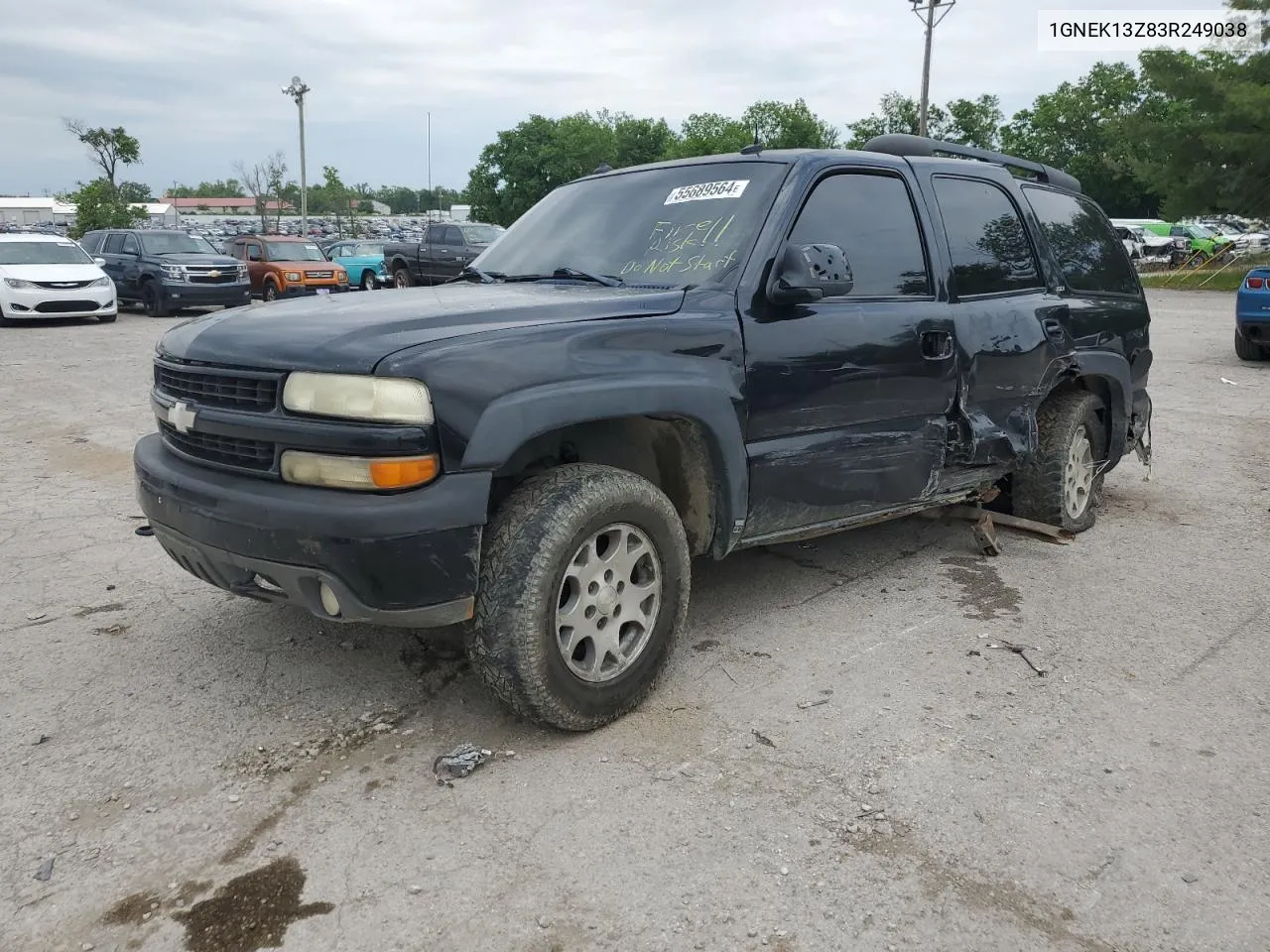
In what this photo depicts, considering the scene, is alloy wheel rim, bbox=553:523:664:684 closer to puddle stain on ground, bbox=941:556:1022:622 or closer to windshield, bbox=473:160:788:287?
windshield, bbox=473:160:788:287

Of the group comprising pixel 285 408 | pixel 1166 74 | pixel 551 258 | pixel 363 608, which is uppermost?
pixel 1166 74

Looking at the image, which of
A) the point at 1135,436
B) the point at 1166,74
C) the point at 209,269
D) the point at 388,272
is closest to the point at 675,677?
the point at 1135,436

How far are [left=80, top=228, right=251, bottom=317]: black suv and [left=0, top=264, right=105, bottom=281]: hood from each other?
1.74m

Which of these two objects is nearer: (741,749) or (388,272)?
(741,749)

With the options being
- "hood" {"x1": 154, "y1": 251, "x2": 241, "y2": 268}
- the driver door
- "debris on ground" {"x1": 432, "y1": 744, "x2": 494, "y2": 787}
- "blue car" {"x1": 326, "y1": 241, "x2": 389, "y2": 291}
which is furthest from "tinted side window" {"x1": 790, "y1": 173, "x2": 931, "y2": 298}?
"blue car" {"x1": 326, "y1": 241, "x2": 389, "y2": 291}

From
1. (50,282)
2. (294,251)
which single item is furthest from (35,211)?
(50,282)

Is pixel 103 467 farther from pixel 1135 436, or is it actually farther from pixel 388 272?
pixel 388 272

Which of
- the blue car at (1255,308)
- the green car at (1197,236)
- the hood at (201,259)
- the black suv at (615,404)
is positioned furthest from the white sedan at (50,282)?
the green car at (1197,236)

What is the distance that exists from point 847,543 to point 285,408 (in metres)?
3.27

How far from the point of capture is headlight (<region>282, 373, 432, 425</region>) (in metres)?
2.84

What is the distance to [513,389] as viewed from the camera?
299cm

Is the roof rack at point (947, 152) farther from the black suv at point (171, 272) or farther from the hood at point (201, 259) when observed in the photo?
the hood at point (201, 259)

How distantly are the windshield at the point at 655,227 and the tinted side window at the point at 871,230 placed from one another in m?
0.22

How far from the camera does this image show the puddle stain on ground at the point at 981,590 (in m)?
4.46
